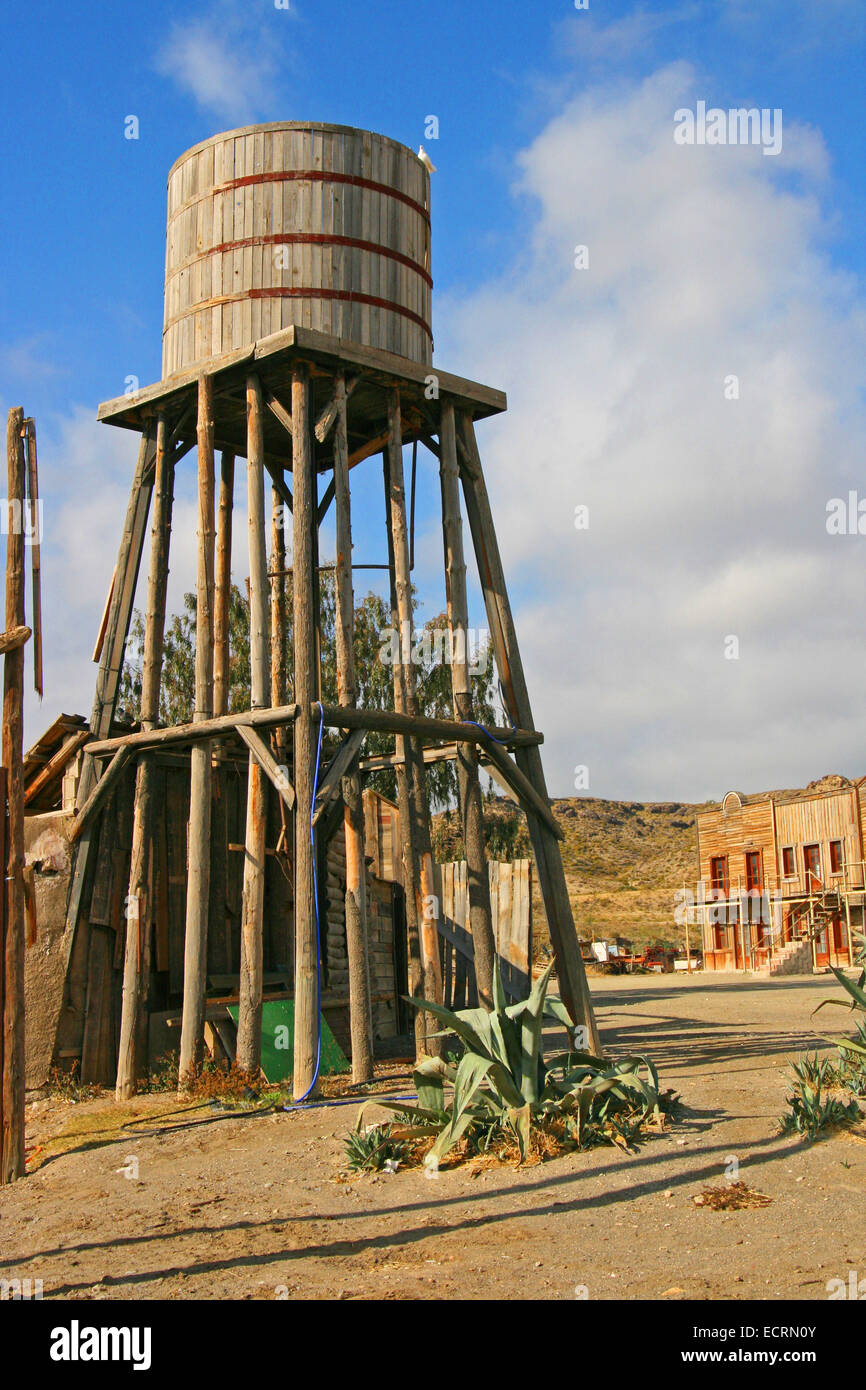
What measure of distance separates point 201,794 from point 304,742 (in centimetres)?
141

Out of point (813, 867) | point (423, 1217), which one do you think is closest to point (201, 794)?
point (423, 1217)

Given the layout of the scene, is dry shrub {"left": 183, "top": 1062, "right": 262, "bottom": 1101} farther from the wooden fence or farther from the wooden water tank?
the wooden water tank

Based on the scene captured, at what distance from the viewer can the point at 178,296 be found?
12258mm

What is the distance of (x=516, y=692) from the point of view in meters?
12.5

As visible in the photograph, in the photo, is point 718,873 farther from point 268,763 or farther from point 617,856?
point 617,856

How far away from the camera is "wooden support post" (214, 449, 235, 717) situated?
11.4m

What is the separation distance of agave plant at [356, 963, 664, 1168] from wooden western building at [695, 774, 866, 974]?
22.1m

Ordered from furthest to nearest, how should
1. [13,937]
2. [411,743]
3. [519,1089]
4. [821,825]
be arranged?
[821,825], [411,743], [13,937], [519,1089]

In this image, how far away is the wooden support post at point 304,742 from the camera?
992 centimetres

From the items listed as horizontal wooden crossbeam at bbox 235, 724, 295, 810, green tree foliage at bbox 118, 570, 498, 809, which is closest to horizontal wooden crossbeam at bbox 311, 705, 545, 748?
horizontal wooden crossbeam at bbox 235, 724, 295, 810

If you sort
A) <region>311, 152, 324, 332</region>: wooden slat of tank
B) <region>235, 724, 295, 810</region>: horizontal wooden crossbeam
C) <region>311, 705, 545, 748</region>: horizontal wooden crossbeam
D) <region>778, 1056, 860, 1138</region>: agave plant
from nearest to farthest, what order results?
<region>778, 1056, 860, 1138</region>: agave plant
<region>235, 724, 295, 810</region>: horizontal wooden crossbeam
<region>311, 705, 545, 748</region>: horizontal wooden crossbeam
<region>311, 152, 324, 332</region>: wooden slat of tank

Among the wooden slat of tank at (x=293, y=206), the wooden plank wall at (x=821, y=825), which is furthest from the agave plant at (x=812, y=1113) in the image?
the wooden plank wall at (x=821, y=825)

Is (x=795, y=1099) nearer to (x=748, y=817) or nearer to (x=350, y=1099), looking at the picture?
(x=350, y=1099)
